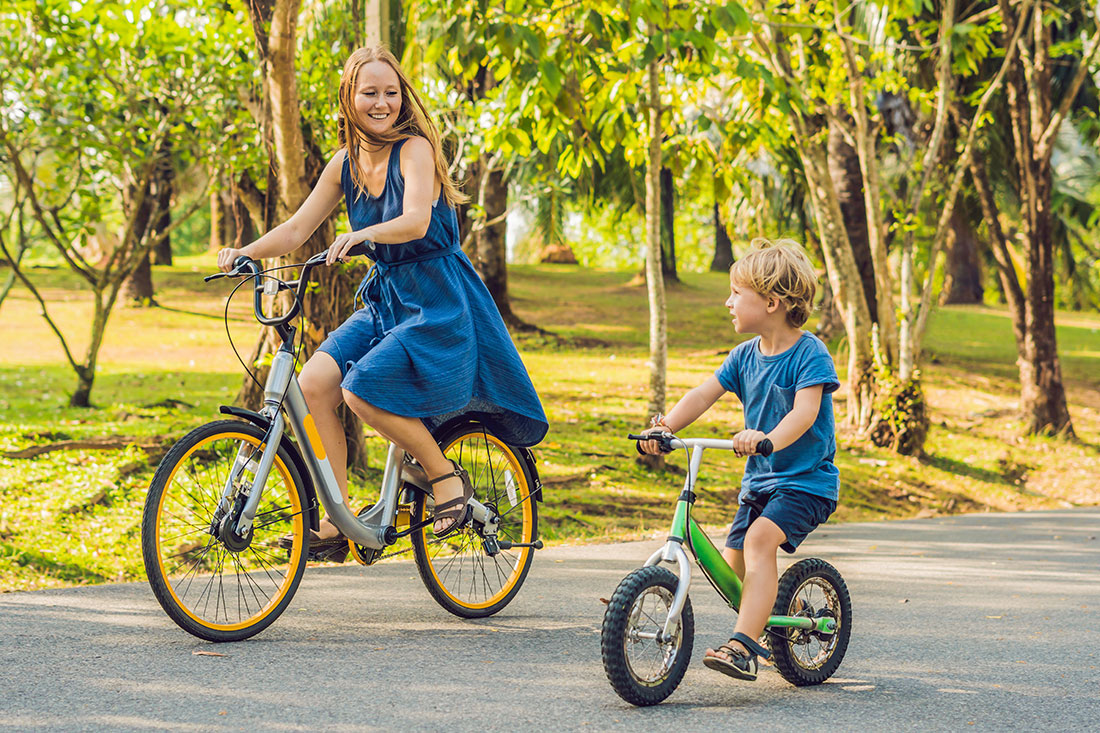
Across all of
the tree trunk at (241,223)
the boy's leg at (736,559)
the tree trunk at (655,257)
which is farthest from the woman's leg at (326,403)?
the tree trunk at (655,257)

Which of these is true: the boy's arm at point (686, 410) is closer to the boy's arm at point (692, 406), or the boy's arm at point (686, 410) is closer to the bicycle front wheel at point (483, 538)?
the boy's arm at point (692, 406)

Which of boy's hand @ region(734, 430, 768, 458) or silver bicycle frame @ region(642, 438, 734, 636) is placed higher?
boy's hand @ region(734, 430, 768, 458)

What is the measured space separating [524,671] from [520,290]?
64.2 ft

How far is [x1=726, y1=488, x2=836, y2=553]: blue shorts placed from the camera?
377 centimetres

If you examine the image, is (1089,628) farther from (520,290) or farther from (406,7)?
(520,290)

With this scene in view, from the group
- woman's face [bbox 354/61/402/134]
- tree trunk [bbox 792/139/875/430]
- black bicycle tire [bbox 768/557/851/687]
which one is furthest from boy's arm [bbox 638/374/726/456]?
tree trunk [bbox 792/139/875/430]

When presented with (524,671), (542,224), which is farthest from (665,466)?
(542,224)

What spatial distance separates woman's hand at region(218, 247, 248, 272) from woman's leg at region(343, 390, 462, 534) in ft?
2.03

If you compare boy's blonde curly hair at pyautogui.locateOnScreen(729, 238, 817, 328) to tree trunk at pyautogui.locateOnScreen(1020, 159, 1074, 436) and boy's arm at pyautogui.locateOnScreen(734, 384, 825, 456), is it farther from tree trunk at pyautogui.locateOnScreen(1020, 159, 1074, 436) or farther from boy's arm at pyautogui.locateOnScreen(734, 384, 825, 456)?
tree trunk at pyautogui.locateOnScreen(1020, 159, 1074, 436)

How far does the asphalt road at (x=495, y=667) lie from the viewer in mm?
3469

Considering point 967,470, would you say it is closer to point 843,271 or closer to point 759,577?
point 843,271

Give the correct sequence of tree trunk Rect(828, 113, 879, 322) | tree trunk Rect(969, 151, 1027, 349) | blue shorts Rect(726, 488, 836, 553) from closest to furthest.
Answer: blue shorts Rect(726, 488, 836, 553) → tree trunk Rect(969, 151, 1027, 349) → tree trunk Rect(828, 113, 879, 322)

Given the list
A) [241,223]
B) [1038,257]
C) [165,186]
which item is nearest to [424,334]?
[241,223]

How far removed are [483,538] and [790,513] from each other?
1.51m
